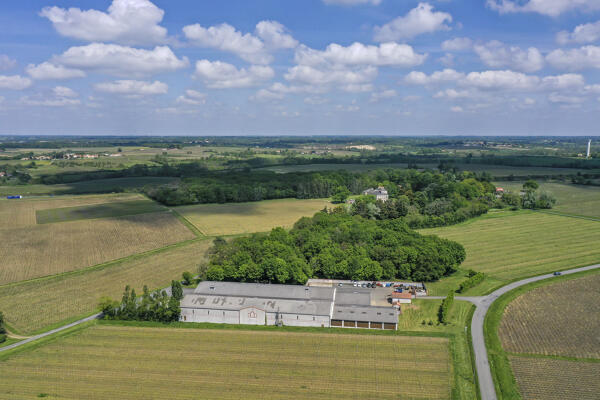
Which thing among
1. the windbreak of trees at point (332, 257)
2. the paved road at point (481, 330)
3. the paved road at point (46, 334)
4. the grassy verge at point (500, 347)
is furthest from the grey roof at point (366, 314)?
the paved road at point (46, 334)

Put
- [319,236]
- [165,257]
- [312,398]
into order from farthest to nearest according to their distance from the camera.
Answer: [165,257]
[319,236]
[312,398]

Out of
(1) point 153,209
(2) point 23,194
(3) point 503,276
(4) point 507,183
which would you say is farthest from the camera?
(4) point 507,183

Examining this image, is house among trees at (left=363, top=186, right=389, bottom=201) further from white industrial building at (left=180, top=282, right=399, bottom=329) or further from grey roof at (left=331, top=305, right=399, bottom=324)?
grey roof at (left=331, top=305, right=399, bottom=324)

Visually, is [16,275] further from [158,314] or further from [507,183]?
[507,183]

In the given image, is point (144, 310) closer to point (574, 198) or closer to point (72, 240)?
point (72, 240)

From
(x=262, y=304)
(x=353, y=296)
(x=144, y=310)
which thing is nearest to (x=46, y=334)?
(x=144, y=310)

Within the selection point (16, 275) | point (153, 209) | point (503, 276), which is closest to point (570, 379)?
point (503, 276)

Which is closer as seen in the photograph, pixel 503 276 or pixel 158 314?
pixel 158 314
